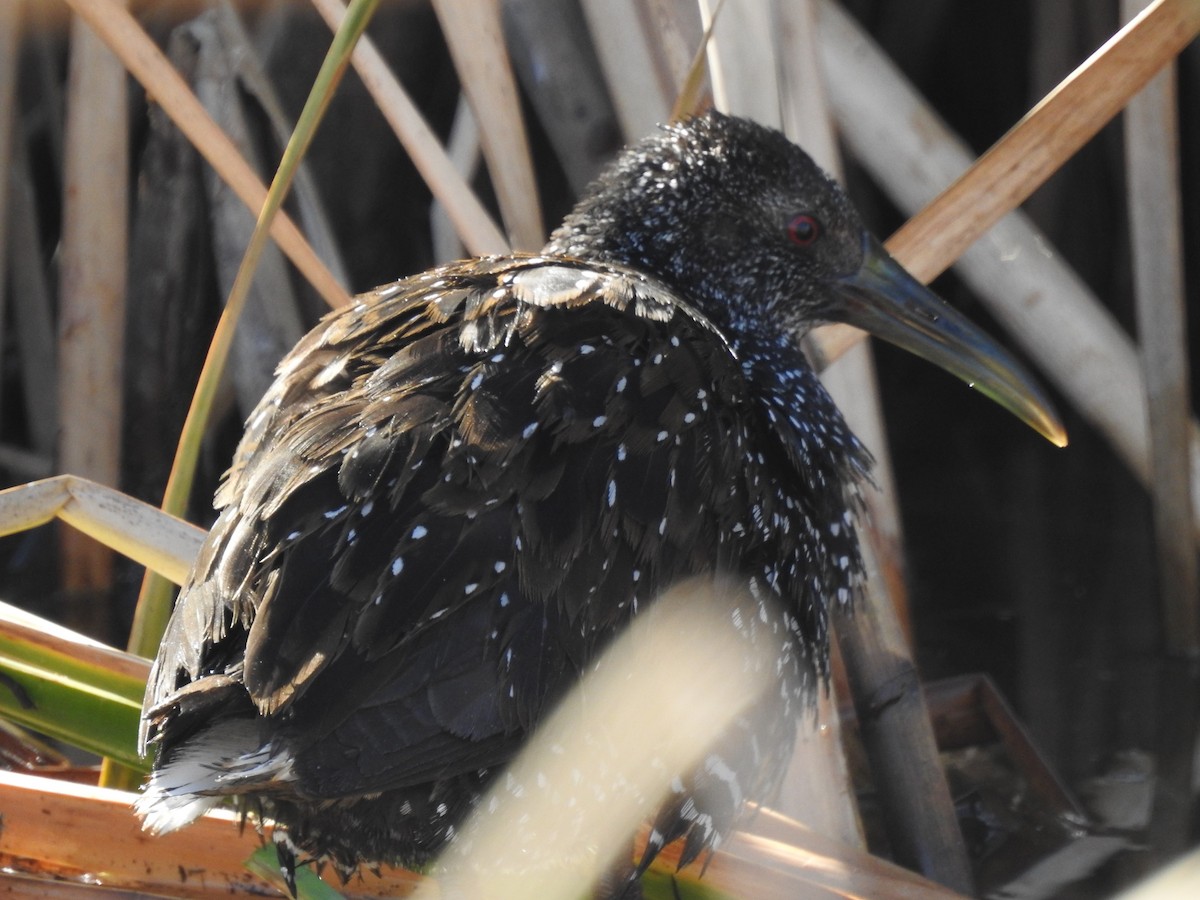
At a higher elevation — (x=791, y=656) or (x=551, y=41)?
(x=551, y=41)

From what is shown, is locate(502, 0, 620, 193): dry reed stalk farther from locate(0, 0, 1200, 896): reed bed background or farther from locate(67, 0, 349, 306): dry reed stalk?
locate(67, 0, 349, 306): dry reed stalk

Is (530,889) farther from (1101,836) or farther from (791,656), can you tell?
(1101,836)

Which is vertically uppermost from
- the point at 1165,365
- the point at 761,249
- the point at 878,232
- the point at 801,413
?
the point at 761,249

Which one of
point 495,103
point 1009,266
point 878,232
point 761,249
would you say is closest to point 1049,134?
point 761,249

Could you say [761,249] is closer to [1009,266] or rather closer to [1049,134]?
[1049,134]

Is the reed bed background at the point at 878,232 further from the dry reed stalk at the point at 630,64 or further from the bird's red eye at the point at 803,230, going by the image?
the bird's red eye at the point at 803,230

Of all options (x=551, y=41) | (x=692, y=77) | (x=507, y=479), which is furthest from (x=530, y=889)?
(x=551, y=41)

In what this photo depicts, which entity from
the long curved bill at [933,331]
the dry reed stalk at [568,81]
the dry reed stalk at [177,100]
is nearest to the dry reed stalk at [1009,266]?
the long curved bill at [933,331]
